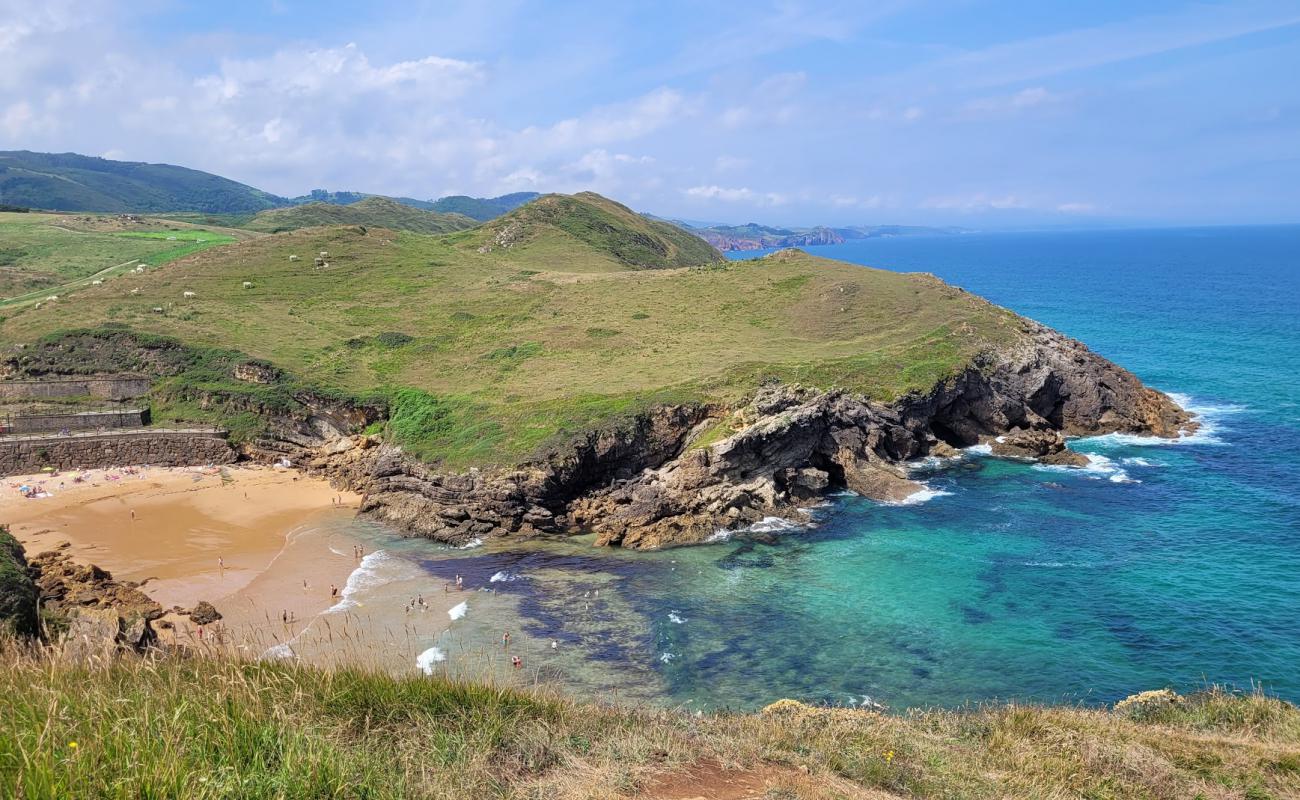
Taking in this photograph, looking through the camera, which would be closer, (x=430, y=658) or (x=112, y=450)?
(x=430, y=658)

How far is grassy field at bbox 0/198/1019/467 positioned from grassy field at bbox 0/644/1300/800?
29.5 metres

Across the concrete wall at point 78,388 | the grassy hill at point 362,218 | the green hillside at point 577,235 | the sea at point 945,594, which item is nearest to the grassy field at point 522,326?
the concrete wall at point 78,388

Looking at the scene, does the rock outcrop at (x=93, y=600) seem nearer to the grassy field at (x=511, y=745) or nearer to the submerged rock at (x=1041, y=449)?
the grassy field at (x=511, y=745)

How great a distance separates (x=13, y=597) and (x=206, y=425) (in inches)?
1078

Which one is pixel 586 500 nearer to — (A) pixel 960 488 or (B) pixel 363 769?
(A) pixel 960 488

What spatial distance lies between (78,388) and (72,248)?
194 ft

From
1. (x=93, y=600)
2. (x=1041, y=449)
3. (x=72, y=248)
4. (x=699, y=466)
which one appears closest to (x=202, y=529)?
(x=93, y=600)

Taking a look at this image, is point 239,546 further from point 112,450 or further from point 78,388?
point 78,388

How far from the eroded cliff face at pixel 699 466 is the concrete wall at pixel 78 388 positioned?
558 inches

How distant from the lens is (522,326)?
6612 centimetres

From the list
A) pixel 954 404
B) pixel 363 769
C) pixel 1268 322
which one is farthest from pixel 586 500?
pixel 1268 322

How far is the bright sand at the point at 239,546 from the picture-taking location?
1152 inches

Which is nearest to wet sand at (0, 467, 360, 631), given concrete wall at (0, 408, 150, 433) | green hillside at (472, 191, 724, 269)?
concrete wall at (0, 408, 150, 433)

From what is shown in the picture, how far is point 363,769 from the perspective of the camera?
27.2 feet
